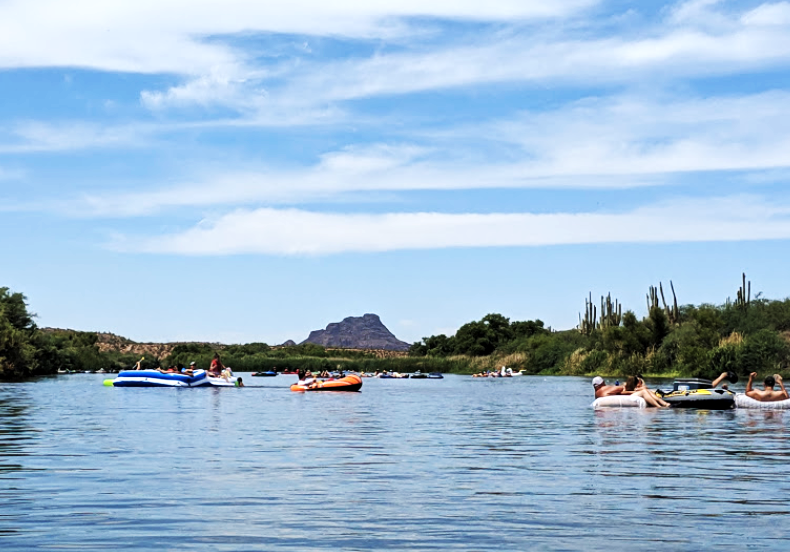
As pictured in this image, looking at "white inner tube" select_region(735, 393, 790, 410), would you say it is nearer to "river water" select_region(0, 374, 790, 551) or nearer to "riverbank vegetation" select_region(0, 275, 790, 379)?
"river water" select_region(0, 374, 790, 551)

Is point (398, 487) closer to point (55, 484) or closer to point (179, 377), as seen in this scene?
point (55, 484)

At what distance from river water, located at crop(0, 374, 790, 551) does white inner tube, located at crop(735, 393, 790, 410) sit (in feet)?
23.9

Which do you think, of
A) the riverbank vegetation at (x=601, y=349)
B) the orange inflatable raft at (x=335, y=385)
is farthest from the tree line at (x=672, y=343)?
the orange inflatable raft at (x=335, y=385)

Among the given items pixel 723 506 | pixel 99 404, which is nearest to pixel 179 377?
pixel 99 404

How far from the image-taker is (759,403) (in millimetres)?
44312

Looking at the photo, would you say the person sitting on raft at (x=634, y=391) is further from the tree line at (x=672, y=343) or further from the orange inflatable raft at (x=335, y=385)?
the tree line at (x=672, y=343)

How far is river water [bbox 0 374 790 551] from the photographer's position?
13.5m

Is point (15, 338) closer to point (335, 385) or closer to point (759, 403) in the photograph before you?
point (335, 385)

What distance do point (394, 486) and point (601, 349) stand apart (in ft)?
362

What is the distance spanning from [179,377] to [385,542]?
69.1 metres

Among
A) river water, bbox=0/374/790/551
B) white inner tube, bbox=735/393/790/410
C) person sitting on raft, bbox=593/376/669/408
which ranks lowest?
river water, bbox=0/374/790/551

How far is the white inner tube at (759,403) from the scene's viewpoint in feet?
144

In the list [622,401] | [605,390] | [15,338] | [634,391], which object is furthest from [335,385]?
[15,338]

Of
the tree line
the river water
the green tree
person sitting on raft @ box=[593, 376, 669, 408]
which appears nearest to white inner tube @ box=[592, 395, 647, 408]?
person sitting on raft @ box=[593, 376, 669, 408]
